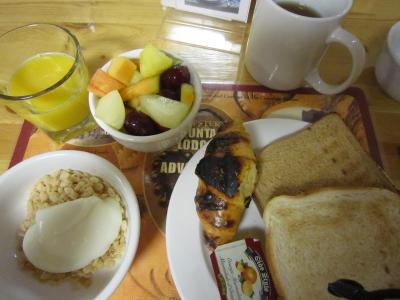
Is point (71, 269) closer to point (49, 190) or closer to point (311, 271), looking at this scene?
point (49, 190)

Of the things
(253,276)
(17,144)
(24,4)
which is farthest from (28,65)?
(253,276)

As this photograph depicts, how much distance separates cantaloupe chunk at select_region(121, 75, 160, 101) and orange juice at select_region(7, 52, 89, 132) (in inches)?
6.8


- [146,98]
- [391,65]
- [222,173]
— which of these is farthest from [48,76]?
[391,65]

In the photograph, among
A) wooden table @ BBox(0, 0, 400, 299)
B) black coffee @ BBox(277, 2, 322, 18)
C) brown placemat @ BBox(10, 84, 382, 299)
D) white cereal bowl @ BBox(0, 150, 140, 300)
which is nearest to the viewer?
white cereal bowl @ BBox(0, 150, 140, 300)

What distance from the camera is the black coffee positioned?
0.98 meters

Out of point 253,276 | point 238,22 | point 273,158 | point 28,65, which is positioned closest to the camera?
point 253,276

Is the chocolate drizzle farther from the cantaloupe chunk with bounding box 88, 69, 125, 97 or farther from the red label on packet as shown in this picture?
the cantaloupe chunk with bounding box 88, 69, 125, 97

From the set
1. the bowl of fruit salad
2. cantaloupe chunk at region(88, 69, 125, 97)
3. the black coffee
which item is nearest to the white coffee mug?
the black coffee

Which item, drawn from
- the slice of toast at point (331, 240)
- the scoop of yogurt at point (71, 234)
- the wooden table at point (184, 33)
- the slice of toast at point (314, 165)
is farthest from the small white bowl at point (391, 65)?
the scoop of yogurt at point (71, 234)

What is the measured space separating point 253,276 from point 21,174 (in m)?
0.65

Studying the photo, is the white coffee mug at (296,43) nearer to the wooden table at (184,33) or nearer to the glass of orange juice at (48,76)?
the wooden table at (184,33)

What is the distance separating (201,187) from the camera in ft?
2.50

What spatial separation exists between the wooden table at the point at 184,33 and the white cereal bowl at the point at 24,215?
14.1 inches

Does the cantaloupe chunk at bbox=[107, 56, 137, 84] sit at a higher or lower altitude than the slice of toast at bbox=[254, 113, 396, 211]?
higher
